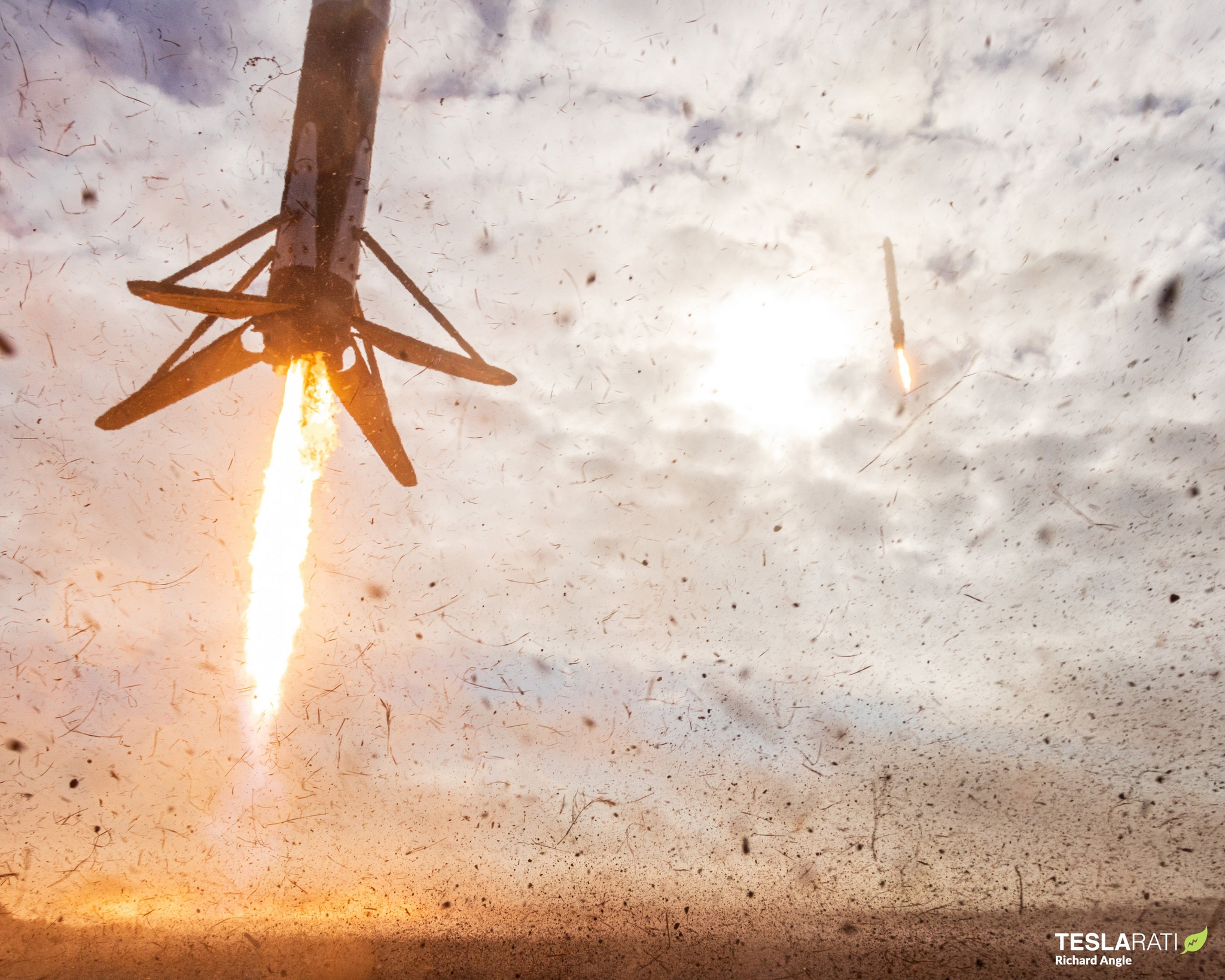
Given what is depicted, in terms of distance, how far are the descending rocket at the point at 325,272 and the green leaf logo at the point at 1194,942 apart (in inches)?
1015

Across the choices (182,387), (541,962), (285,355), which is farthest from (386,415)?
(541,962)

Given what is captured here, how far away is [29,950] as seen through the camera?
1961cm

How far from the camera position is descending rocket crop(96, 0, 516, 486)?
8.05 metres

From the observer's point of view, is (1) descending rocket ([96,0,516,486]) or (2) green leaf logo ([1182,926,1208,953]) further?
(2) green leaf logo ([1182,926,1208,953])

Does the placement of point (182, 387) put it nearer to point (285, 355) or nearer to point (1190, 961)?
point (285, 355)

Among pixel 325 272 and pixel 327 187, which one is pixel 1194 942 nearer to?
pixel 325 272

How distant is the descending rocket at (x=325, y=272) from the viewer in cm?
805

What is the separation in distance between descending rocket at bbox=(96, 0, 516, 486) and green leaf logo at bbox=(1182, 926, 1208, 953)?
84.6ft

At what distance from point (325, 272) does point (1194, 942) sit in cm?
3031

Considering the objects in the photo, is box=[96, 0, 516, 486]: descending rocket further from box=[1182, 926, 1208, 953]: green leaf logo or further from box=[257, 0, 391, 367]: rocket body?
box=[1182, 926, 1208, 953]: green leaf logo

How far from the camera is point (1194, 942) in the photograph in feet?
60.6

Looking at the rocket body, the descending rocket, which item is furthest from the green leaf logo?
the rocket body

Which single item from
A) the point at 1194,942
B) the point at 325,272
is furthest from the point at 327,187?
the point at 1194,942

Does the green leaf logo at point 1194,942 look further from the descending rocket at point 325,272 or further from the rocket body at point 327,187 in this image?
the rocket body at point 327,187
